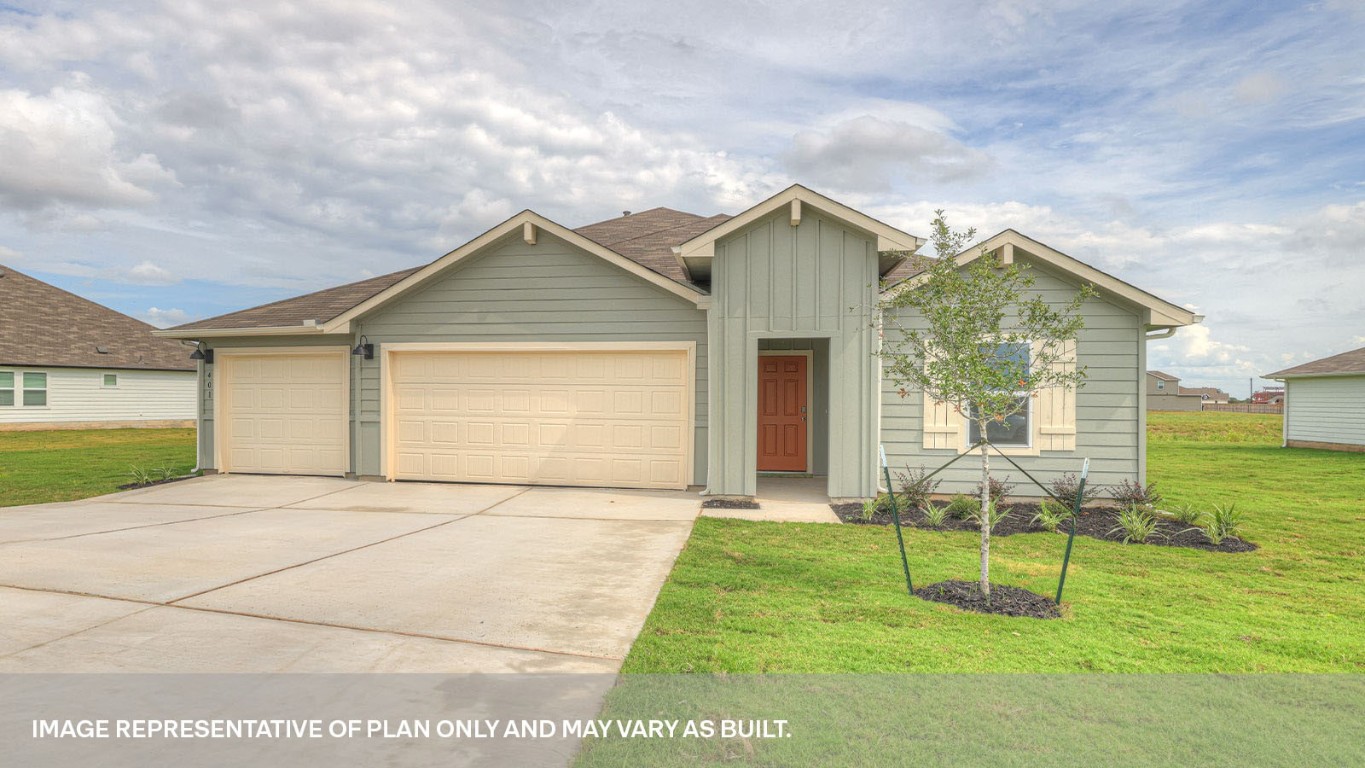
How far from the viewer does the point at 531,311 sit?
10758 mm

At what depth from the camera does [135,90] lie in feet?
44.1

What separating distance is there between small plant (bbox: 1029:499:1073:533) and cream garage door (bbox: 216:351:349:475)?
10934 millimetres

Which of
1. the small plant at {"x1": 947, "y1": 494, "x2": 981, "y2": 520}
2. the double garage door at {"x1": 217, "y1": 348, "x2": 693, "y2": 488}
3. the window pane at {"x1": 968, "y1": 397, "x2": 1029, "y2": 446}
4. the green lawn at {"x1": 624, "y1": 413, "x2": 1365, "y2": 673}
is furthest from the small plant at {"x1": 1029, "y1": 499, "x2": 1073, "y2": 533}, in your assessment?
the double garage door at {"x1": 217, "y1": 348, "x2": 693, "y2": 488}

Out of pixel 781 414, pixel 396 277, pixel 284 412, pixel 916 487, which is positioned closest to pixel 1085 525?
pixel 916 487

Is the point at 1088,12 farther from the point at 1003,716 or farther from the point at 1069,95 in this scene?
the point at 1003,716

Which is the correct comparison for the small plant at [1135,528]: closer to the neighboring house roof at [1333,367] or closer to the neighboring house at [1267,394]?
the neighboring house roof at [1333,367]

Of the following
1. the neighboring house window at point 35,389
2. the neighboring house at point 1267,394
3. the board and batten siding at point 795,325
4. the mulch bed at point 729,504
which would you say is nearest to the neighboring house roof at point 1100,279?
the board and batten siding at point 795,325

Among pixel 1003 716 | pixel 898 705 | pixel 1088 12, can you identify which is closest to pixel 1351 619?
pixel 1003 716

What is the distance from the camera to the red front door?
1223 centimetres

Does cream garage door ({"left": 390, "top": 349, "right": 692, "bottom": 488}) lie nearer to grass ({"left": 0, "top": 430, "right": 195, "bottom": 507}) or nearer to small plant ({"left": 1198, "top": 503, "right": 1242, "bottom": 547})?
grass ({"left": 0, "top": 430, "right": 195, "bottom": 507})

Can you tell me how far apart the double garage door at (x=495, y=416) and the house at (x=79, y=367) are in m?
15.8

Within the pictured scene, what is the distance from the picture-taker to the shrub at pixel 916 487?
9016 millimetres

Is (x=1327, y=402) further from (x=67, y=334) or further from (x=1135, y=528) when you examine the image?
(x=67, y=334)

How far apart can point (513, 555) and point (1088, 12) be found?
11525 millimetres
